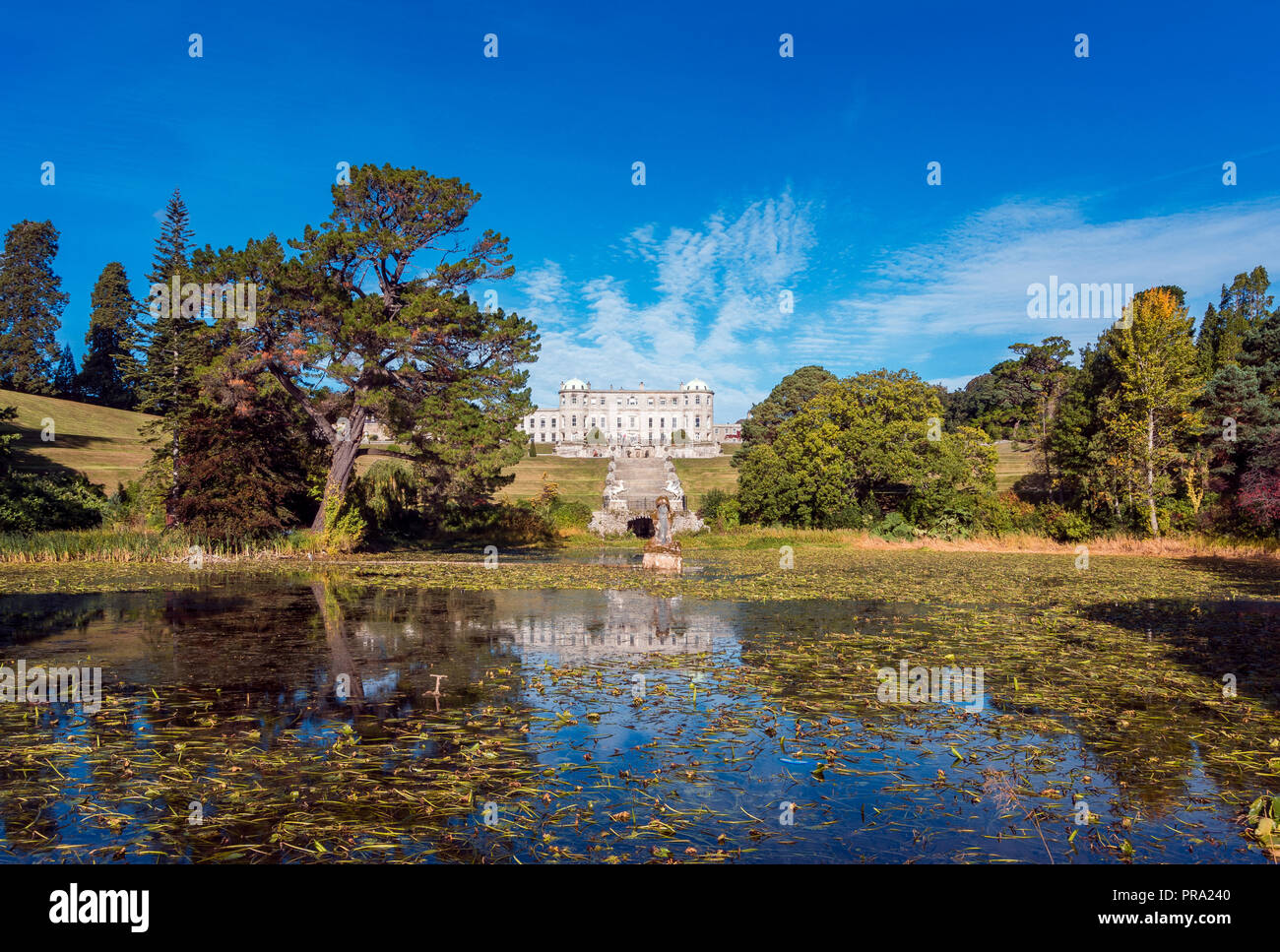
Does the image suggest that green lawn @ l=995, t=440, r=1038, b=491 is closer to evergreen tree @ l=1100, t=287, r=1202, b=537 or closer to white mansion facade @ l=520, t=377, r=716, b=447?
evergreen tree @ l=1100, t=287, r=1202, b=537

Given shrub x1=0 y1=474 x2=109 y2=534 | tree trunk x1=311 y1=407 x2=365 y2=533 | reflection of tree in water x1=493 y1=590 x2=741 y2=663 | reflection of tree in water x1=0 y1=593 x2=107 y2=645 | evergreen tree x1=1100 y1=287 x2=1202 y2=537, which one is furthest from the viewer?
evergreen tree x1=1100 y1=287 x2=1202 y2=537

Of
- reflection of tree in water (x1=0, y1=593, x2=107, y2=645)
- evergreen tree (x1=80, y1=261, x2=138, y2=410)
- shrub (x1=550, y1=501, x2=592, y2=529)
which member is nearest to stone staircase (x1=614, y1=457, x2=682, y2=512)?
shrub (x1=550, y1=501, x2=592, y2=529)

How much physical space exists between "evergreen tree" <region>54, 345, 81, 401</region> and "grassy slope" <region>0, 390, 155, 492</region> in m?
9.24

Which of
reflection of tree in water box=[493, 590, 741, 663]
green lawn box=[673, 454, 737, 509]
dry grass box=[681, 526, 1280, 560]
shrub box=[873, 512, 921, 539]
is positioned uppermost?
green lawn box=[673, 454, 737, 509]

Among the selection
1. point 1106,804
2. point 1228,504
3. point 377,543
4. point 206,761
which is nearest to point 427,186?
point 377,543

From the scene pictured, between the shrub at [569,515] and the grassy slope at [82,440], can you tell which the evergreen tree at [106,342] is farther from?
the shrub at [569,515]

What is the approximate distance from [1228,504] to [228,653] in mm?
37579

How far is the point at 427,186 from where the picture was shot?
28.3 metres

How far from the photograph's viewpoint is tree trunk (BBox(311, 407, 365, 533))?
3000cm

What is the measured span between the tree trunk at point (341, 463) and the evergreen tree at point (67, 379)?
55.6 metres

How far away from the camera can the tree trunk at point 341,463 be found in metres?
30.0

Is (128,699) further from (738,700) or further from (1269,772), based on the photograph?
(1269,772)

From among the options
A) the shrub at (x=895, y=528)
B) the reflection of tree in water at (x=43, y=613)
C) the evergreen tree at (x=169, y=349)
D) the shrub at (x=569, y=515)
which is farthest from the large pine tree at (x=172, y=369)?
the shrub at (x=895, y=528)
